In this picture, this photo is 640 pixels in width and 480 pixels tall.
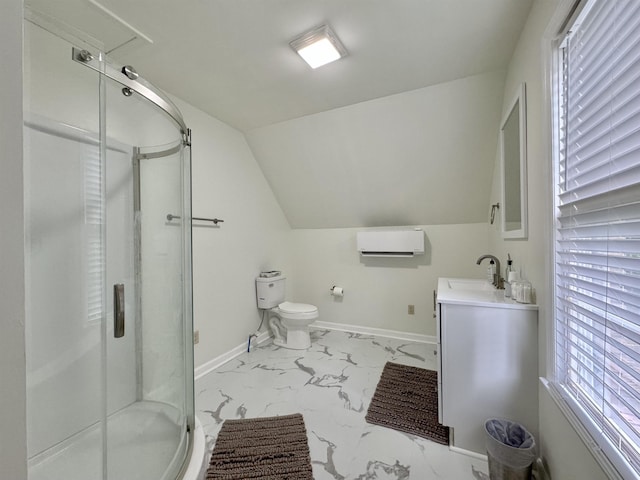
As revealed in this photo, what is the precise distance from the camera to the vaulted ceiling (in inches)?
54.1

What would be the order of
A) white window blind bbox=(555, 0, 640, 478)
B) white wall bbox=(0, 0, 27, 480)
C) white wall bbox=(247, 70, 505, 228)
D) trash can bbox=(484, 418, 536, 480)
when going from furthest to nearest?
white wall bbox=(247, 70, 505, 228), trash can bbox=(484, 418, 536, 480), white window blind bbox=(555, 0, 640, 478), white wall bbox=(0, 0, 27, 480)

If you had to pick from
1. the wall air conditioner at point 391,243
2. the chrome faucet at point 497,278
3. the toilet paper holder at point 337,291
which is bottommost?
the toilet paper holder at point 337,291

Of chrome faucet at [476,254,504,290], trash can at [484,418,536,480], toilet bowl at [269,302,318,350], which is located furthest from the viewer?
toilet bowl at [269,302,318,350]

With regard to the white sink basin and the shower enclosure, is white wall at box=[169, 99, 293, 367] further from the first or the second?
the white sink basin

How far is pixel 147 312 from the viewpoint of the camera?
158 centimetres

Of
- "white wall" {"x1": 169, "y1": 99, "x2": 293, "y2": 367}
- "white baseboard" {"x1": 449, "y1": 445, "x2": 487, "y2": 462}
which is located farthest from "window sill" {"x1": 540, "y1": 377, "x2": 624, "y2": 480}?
"white wall" {"x1": 169, "y1": 99, "x2": 293, "y2": 367}

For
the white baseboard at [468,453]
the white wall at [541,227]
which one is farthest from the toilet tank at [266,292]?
the white wall at [541,227]

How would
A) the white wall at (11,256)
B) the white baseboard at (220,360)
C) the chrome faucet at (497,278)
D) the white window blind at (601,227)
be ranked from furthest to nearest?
the white baseboard at (220,360) → the chrome faucet at (497,278) → the white window blind at (601,227) → the white wall at (11,256)

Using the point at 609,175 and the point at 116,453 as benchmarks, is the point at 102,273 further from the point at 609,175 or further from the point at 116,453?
the point at 609,175

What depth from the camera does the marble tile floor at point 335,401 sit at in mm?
1344

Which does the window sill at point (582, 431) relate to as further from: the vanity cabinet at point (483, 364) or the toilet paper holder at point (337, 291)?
the toilet paper holder at point (337, 291)

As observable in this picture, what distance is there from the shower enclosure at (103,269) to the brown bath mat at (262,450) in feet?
0.79

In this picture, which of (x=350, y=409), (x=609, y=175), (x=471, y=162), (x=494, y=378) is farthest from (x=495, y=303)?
(x=471, y=162)

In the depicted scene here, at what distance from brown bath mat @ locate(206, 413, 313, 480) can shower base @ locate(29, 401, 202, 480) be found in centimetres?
24
